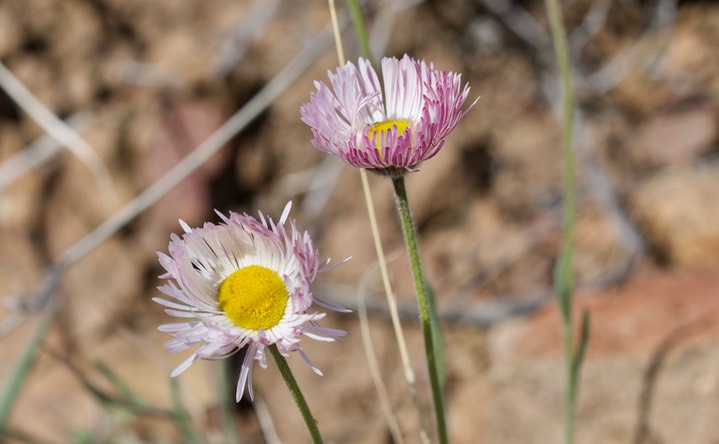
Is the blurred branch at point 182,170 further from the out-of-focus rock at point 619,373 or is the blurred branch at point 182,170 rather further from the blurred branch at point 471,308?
the out-of-focus rock at point 619,373

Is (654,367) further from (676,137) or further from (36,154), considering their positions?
(36,154)

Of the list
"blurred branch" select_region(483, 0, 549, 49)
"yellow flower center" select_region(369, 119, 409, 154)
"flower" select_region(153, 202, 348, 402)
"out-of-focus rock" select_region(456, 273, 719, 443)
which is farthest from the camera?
"blurred branch" select_region(483, 0, 549, 49)

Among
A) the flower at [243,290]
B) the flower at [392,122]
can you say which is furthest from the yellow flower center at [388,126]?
the flower at [243,290]

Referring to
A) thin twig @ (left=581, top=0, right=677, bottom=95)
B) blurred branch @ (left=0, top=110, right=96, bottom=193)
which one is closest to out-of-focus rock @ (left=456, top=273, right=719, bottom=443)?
thin twig @ (left=581, top=0, right=677, bottom=95)

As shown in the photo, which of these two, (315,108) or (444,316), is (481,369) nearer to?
(444,316)

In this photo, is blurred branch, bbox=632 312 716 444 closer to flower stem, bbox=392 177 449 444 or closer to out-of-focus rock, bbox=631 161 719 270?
out-of-focus rock, bbox=631 161 719 270

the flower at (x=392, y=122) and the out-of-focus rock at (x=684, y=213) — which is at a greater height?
the out-of-focus rock at (x=684, y=213)

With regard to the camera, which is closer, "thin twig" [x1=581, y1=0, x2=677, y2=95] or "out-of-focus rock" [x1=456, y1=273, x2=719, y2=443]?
"out-of-focus rock" [x1=456, y1=273, x2=719, y2=443]

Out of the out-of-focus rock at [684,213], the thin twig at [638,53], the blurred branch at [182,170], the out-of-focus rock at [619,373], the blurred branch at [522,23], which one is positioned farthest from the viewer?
the thin twig at [638,53]
